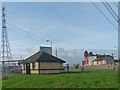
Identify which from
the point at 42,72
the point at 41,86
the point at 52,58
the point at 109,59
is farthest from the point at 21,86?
the point at 109,59

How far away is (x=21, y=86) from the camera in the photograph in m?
15.3

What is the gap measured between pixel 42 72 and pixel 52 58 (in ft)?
10.7

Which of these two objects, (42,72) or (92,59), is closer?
(42,72)

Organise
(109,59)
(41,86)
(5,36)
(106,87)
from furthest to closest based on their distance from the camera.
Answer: (109,59)
(5,36)
(41,86)
(106,87)

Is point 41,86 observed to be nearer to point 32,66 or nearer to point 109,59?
point 32,66

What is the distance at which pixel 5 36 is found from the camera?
5244 cm

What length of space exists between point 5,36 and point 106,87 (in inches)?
1753

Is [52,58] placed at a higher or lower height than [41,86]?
higher

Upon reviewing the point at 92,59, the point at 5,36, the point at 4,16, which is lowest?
the point at 92,59

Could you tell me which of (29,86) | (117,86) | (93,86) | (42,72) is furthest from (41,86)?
(42,72)

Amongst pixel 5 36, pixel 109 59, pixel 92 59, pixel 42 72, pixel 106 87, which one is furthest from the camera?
pixel 92 59

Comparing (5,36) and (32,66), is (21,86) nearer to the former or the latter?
(32,66)

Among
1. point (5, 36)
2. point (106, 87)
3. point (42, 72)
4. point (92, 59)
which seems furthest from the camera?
point (92, 59)

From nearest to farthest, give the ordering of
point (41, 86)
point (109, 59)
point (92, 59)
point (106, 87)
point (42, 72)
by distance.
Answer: point (106, 87)
point (41, 86)
point (42, 72)
point (109, 59)
point (92, 59)
